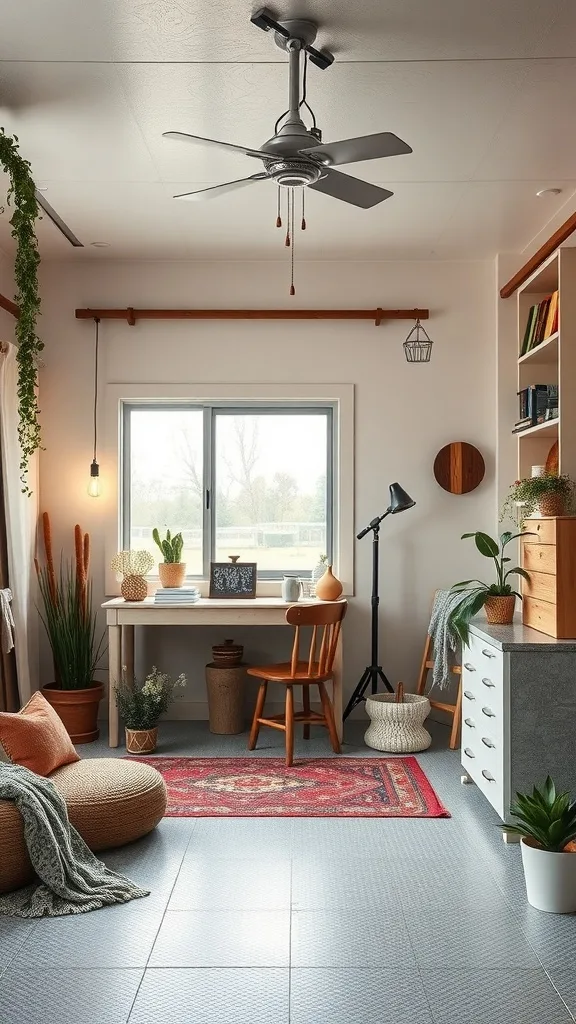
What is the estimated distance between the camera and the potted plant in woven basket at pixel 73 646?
5.29m

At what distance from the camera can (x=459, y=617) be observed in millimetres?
4199

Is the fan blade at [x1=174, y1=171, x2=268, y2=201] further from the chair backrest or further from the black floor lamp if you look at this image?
the black floor lamp

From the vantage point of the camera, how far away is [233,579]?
578 centimetres

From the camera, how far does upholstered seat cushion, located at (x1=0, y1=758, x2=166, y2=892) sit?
10.2 ft

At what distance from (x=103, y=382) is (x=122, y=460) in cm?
51

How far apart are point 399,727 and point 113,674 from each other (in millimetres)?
1604

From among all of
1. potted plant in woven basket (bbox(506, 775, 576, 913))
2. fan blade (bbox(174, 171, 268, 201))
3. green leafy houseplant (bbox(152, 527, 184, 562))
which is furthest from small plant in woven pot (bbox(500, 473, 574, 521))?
green leafy houseplant (bbox(152, 527, 184, 562))

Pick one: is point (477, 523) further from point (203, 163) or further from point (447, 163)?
point (203, 163)

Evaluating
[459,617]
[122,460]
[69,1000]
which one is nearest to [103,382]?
[122,460]

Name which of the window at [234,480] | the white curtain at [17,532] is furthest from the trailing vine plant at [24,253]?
the window at [234,480]

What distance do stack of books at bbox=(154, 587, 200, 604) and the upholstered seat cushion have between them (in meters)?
1.76

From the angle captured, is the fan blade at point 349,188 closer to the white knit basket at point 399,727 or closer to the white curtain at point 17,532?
the white curtain at point 17,532

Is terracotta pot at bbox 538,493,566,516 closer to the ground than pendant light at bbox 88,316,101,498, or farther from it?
closer to the ground

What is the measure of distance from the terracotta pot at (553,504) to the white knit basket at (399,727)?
153 centimetres
